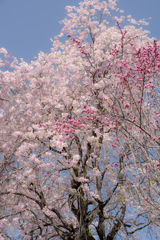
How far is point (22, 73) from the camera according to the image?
7.30 meters

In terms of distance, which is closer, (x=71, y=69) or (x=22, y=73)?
(x=22, y=73)

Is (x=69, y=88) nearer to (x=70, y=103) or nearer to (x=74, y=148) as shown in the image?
(x=70, y=103)

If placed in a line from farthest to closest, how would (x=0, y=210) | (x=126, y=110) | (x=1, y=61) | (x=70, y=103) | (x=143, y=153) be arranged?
1. (x=1, y=61)
2. (x=70, y=103)
3. (x=0, y=210)
4. (x=126, y=110)
5. (x=143, y=153)

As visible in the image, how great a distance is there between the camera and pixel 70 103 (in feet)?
24.6

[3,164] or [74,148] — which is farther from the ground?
[74,148]

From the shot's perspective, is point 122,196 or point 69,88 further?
point 69,88

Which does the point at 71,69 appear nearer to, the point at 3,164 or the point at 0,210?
the point at 3,164

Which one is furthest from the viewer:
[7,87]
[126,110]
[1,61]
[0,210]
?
[1,61]

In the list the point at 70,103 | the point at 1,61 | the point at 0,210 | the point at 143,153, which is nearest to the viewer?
the point at 143,153

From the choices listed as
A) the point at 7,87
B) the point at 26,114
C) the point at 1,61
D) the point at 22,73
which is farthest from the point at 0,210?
the point at 1,61

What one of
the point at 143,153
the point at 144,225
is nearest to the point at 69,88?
the point at 143,153

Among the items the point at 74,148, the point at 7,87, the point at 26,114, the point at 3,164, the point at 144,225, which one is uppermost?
the point at 7,87

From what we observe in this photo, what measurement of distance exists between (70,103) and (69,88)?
2.49ft

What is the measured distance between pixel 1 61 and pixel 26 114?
95.3 inches
